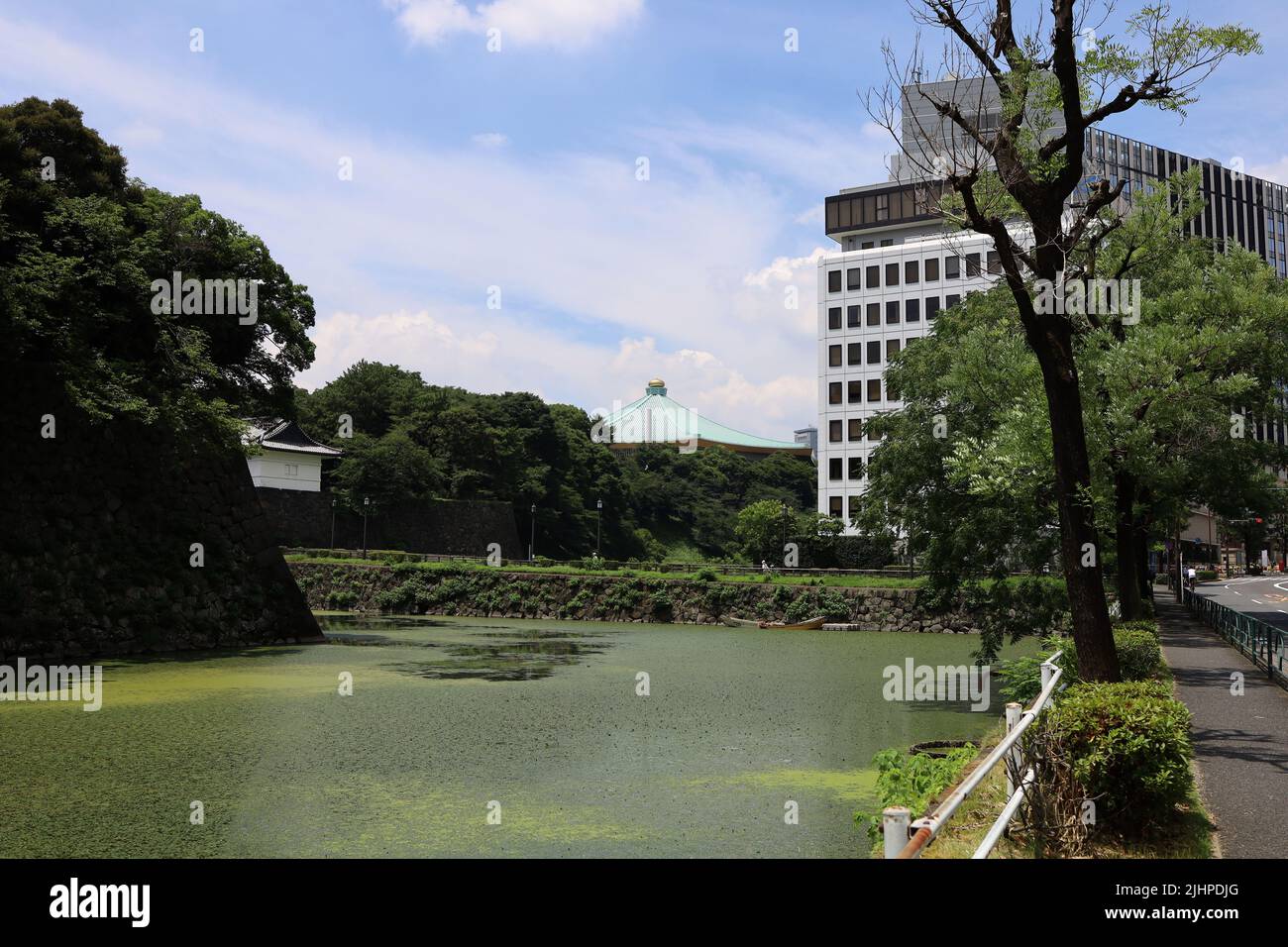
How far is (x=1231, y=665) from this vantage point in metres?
16.2

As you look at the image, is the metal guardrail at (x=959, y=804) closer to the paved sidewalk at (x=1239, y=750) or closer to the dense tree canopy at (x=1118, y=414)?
the paved sidewalk at (x=1239, y=750)

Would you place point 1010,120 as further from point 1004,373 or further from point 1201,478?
point 1201,478

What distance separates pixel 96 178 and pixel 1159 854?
66.7 ft

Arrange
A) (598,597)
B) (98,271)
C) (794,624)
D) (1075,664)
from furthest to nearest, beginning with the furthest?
(598,597) < (794,624) < (98,271) < (1075,664)

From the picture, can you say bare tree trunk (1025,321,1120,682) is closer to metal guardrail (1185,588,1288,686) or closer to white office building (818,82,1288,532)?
metal guardrail (1185,588,1288,686)

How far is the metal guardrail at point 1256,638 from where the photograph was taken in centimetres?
1417

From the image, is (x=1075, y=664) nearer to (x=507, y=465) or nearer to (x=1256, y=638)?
(x=1256, y=638)

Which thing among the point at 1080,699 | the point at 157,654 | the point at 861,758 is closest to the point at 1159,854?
the point at 1080,699

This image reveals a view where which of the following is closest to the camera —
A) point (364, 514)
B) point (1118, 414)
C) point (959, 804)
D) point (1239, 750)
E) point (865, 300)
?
point (959, 804)

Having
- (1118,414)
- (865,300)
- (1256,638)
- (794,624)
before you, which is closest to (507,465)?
(865,300)

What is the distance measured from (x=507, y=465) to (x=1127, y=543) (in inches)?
1799

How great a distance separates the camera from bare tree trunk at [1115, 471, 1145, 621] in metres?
13.1

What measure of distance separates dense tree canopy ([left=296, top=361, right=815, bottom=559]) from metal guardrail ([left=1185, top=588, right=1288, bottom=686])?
35.3 metres

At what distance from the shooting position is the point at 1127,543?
1437cm
